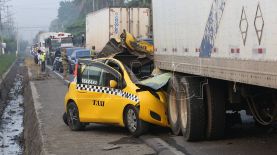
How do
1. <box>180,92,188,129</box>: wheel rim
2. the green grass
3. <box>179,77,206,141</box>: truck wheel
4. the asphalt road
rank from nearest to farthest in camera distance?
the asphalt road, <box>179,77,206,141</box>: truck wheel, <box>180,92,188,129</box>: wheel rim, the green grass

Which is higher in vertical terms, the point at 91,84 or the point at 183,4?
the point at 183,4

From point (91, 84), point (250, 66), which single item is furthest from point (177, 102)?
point (250, 66)

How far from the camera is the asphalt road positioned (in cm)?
970

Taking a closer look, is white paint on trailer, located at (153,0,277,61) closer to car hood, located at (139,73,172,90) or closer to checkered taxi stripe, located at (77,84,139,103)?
car hood, located at (139,73,172,90)

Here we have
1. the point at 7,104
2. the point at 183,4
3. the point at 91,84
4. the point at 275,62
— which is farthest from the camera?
the point at 7,104

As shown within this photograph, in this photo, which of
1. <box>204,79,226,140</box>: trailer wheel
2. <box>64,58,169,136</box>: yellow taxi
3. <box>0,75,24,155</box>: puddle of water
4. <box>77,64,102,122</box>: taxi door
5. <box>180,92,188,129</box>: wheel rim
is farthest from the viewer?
<box>0,75,24,155</box>: puddle of water

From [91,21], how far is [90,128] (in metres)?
22.9

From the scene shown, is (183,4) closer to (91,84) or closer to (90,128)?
(91,84)

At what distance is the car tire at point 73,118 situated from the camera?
12.6 metres

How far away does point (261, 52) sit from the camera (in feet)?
22.8

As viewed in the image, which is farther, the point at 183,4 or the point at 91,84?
the point at 91,84

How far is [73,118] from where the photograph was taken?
12656 mm

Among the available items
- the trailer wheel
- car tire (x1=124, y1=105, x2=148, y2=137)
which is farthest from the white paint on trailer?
car tire (x1=124, y1=105, x2=148, y2=137)

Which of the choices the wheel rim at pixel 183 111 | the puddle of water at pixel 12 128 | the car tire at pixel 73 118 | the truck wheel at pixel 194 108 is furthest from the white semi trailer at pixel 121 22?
the truck wheel at pixel 194 108
